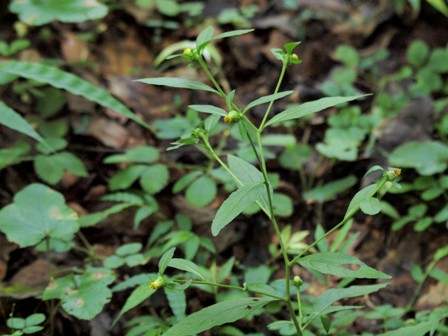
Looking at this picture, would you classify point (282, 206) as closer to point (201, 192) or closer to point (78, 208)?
point (201, 192)

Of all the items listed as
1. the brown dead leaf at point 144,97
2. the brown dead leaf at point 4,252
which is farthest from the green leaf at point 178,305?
the brown dead leaf at point 144,97

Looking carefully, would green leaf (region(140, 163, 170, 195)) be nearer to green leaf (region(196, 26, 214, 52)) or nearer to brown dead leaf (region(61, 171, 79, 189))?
brown dead leaf (region(61, 171, 79, 189))

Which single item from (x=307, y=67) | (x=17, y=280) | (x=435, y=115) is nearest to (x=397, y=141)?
(x=435, y=115)

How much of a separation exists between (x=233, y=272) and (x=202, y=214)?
0.24 metres

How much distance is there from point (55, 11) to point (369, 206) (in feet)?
5.71

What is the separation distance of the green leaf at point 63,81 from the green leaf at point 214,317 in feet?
2.82

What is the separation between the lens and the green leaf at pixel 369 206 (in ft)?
2.95

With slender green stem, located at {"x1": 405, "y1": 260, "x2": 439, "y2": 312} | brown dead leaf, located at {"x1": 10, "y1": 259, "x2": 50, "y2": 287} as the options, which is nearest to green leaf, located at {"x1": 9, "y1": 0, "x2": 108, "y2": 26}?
brown dead leaf, located at {"x1": 10, "y1": 259, "x2": 50, "y2": 287}

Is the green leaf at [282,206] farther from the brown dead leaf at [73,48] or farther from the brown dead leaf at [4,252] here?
the brown dead leaf at [73,48]

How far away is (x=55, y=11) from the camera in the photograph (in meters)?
2.12

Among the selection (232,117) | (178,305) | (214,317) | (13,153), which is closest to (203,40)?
(232,117)

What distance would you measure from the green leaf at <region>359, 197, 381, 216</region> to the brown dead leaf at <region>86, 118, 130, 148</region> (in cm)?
125

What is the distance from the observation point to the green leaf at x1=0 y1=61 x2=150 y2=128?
1676 millimetres

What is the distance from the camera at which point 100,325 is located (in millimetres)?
1342
